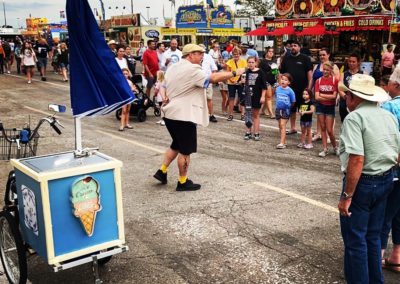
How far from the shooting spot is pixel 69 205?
331cm

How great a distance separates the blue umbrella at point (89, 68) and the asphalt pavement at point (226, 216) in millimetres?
1498

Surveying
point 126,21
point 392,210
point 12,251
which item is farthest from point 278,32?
point 126,21

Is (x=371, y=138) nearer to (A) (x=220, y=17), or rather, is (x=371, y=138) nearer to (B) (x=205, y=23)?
(B) (x=205, y=23)

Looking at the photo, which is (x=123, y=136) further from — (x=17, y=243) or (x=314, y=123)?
(x=17, y=243)

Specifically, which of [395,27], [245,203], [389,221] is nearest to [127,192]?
[245,203]

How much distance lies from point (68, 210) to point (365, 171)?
213cm

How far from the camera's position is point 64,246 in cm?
333

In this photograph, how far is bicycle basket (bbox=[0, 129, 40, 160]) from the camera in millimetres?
4422

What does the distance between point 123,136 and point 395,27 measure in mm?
11576

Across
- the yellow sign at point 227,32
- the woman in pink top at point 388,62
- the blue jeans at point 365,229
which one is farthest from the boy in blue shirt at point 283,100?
the yellow sign at point 227,32

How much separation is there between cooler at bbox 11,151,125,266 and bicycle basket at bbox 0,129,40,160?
2.95 ft

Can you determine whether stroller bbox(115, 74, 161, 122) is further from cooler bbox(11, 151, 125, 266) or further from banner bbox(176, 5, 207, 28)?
banner bbox(176, 5, 207, 28)

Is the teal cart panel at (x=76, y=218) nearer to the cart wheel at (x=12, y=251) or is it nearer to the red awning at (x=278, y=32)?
the cart wheel at (x=12, y=251)

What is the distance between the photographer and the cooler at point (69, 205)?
10.6ft
